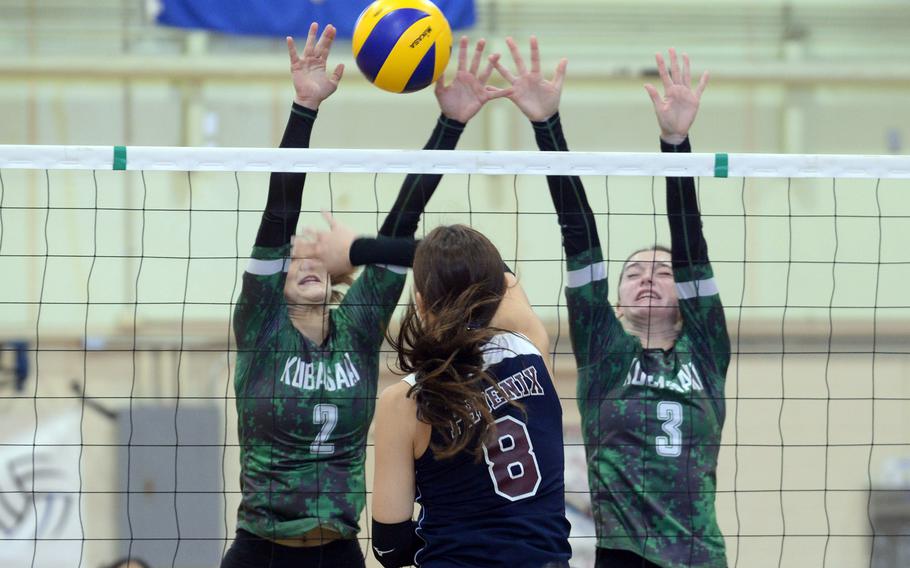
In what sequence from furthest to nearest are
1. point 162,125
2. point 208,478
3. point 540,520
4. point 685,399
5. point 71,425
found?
point 162,125
point 71,425
point 208,478
point 685,399
point 540,520

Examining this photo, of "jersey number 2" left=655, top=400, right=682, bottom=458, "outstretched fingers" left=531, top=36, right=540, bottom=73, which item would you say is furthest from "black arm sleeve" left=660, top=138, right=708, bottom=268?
"outstretched fingers" left=531, top=36, right=540, bottom=73

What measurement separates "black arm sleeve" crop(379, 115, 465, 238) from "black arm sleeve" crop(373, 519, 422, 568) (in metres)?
1.42

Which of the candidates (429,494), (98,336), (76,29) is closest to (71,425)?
(98,336)

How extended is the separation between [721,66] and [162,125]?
192 inches

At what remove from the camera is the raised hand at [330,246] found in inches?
159

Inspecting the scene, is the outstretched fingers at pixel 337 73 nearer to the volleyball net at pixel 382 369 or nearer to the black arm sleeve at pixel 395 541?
the black arm sleeve at pixel 395 541

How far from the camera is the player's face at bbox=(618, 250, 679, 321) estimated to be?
405 centimetres

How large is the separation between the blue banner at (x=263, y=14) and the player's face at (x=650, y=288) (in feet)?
18.6

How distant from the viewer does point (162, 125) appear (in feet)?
31.0

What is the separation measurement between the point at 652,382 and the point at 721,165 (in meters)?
0.79

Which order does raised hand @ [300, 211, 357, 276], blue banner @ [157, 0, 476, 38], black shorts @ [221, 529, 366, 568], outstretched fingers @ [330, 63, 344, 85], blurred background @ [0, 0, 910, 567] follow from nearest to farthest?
outstretched fingers @ [330, 63, 344, 85]
black shorts @ [221, 529, 366, 568]
raised hand @ [300, 211, 357, 276]
blurred background @ [0, 0, 910, 567]
blue banner @ [157, 0, 476, 38]

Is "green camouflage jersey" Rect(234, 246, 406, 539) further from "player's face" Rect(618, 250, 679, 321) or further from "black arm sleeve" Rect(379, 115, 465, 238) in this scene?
"player's face" Rect(618, 250, 679, 321)

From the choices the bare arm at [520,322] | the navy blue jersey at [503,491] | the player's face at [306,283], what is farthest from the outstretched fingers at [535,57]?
the navy blue jersey at [503,491]

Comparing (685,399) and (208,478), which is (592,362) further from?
(208,478)
